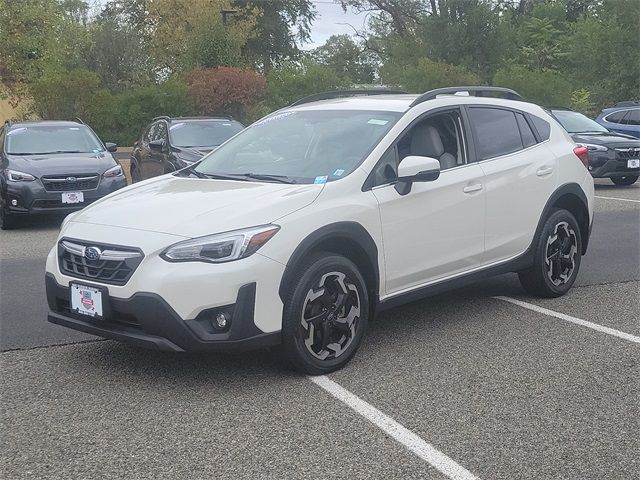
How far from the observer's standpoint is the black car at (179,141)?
502 inches

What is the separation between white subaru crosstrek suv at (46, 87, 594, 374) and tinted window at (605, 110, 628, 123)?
1410 centimetres

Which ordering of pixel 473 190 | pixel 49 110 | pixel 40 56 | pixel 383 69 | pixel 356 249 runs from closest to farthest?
pixel 356 249 < pixel 473 190 < pixel 49 110 < pixel 40 56 < pixel 383 69

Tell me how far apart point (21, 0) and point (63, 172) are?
23442mm

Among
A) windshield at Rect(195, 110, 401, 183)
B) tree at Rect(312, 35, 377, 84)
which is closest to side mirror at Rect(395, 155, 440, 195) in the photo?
windshield at Rect(195, 110, 401, 183)

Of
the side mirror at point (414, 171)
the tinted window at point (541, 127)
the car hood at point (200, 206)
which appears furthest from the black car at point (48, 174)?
the side mirror at point (414, 171)

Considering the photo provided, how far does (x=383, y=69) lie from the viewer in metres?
35.3

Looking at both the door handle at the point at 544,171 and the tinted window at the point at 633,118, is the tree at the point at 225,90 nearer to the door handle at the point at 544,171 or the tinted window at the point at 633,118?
the tinted window at the point at 633,118

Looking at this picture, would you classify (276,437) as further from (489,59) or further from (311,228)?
(489,59)

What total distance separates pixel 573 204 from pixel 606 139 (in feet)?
31.7

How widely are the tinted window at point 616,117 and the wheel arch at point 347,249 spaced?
16.6 meters

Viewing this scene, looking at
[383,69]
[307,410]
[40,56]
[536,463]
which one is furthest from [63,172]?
[383,69]

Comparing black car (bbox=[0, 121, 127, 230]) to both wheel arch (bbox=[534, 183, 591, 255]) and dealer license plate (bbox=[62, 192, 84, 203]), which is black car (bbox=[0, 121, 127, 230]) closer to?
dealer license plate (bbox=[62, 192, 84, 203])

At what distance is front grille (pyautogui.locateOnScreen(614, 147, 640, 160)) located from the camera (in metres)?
15.3

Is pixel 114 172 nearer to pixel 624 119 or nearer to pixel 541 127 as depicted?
pixel 541 127
